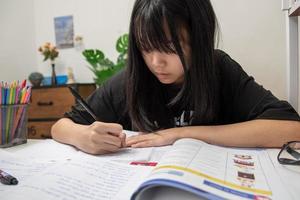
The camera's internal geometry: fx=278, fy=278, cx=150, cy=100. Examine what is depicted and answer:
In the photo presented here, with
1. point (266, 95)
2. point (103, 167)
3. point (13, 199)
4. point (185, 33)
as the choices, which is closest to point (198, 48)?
point (185, 33)

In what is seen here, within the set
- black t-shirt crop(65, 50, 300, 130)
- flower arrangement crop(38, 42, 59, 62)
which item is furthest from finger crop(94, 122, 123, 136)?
flower arrangement crop(38, 42, 59, 62)

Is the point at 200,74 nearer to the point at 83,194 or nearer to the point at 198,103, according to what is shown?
the point at 198,103

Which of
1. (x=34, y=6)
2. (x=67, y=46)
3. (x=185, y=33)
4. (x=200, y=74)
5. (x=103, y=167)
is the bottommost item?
(x=103, y=167)

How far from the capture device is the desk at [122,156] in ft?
1.27

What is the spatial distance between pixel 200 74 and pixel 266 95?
0.19 m

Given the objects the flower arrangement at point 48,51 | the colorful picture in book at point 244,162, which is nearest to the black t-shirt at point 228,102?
the colorful picture in book at point 244,162

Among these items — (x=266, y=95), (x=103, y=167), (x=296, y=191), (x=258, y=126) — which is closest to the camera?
(x=296, y=191)

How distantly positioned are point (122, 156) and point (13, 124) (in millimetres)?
343

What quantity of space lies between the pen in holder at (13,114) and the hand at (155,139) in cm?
30

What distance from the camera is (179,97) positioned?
0.78 metres

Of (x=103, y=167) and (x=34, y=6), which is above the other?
(x=34, y=6)

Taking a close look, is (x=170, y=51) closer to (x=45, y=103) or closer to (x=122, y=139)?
(x=122, y=139)

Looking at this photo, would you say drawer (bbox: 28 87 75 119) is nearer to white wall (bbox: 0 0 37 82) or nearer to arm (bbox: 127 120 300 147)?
white wall (bbox: 0 0 37 82)

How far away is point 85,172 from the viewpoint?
17.4 inches
